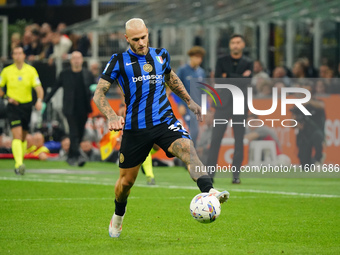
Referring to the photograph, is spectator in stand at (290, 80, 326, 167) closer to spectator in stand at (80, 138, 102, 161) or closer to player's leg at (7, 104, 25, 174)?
player's leg at (7, 104, 25, 174)

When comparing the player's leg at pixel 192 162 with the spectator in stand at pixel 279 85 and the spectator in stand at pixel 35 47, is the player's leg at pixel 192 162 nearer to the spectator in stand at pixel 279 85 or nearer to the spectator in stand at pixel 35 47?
the spectator in stand at pixel 279 85

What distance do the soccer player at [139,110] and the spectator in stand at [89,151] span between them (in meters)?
11.9

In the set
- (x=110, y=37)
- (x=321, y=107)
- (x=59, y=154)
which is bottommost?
(x=59, y=154)

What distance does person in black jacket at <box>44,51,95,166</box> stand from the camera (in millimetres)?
19656

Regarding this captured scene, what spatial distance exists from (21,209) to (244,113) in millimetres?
5057

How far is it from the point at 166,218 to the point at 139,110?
2.02 metres

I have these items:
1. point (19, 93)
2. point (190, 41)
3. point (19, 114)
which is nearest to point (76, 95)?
point (19, 93)

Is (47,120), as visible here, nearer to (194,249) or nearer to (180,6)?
(180,6)

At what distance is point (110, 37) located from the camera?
27.0 metres

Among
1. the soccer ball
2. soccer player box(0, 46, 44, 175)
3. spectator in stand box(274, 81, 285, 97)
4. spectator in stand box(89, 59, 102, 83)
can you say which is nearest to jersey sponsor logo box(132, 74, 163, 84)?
the soccer ball

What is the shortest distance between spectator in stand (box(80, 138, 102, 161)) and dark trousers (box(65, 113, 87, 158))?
0.43 m

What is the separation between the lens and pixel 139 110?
27.6 feet

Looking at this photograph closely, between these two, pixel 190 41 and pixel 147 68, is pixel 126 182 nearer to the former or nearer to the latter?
pixel 147 68

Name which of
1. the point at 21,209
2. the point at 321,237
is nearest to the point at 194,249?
the point at 321,237
